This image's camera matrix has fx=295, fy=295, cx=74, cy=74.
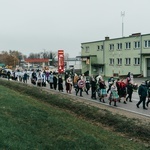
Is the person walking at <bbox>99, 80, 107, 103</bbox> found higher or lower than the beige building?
lower

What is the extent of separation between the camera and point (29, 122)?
11.2 meters

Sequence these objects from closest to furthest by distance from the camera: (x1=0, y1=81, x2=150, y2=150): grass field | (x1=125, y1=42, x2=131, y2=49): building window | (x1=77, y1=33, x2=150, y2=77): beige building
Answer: (x1=0, y1=81, x2=150, y2=150): grass field → (x1=77, y1=33, x2=150, y2=77): beige building → (x1=125, y1=42, x2=131, y2=49): building window

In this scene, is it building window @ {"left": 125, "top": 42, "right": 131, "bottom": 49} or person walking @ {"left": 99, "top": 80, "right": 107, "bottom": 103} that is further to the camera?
building window @ {"left": 125, "top": 42, "right": 131, "bottom": 49}

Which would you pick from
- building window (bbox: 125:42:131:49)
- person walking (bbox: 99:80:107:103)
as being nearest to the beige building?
building window (bbox: 125:42:131:49)

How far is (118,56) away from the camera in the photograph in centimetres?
5862

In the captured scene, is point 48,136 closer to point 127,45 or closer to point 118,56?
point 127,45

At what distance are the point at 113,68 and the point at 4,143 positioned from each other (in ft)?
175

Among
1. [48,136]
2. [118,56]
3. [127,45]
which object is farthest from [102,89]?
[118,56]

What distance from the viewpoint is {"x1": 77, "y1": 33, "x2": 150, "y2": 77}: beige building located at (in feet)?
173

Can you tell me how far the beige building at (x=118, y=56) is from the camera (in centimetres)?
5275

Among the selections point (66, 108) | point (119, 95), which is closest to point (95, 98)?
point (119, 95)

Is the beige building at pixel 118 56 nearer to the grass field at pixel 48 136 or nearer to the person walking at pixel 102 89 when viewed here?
the person walking at pixel 102 89

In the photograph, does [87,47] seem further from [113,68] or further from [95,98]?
[95,98]

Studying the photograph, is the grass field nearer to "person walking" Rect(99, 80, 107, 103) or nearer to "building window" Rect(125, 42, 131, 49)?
"person walking" Rect(99, 80, 107, 103)
